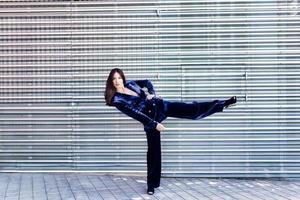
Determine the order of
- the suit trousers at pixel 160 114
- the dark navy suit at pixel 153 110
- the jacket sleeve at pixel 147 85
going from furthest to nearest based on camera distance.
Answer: the jacket sleeve at pixel 147 85
the suit trousers at pixel 160 114
the dark navy suit at pixel 153 110

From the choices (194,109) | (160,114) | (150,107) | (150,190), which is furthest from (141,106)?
(150,190)

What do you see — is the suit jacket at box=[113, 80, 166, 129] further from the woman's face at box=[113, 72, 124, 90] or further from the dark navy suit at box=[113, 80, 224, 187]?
the woman's face at box=[113, 72, 124, 90]

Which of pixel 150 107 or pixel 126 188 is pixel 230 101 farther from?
pixel 126 188

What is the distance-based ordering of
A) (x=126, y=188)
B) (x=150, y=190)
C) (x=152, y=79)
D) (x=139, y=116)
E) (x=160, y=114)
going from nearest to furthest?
(x=139, y=116), (x=150, y=190), (x=160, y=114), (x=126, y=188), (x=152, y=79)

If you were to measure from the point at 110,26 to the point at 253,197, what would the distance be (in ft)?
11.6

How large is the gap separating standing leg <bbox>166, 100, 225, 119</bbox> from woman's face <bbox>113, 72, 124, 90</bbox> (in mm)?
711

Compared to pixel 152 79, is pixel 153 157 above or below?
below

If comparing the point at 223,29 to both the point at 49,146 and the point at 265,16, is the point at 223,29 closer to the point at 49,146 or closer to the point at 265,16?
the point at 265,16

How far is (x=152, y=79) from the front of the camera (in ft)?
26.8

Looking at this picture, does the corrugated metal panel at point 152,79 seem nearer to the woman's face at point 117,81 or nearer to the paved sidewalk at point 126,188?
the paved sidewalk at point 126,188

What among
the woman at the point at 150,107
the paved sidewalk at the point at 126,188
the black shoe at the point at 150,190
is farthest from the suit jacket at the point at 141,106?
the paved sidewalk at the point at 126,188

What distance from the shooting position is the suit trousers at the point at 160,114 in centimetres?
700

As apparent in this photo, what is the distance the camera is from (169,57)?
815 cm

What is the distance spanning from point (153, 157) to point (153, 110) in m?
0.67
